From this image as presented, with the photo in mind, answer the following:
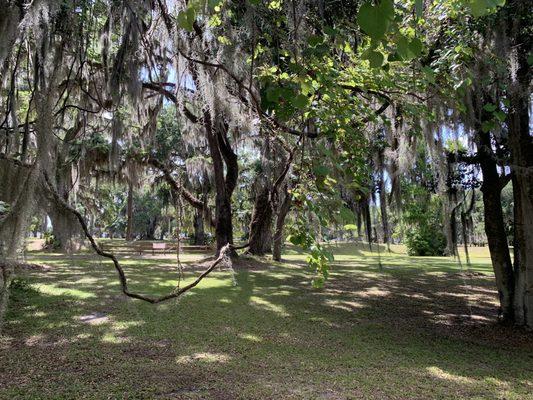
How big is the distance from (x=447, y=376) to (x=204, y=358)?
94.7 inches

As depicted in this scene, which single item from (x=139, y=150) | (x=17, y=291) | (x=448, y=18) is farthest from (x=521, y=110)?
(x=139, y=150)

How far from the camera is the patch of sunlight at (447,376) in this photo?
400 cm

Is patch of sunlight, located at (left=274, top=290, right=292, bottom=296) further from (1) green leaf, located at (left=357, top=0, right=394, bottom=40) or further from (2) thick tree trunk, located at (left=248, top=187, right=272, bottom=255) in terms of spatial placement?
(1) green leaf, located at (left=357, top=0, right=394, bottom=40)

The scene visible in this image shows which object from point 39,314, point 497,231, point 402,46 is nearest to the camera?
point 402,46

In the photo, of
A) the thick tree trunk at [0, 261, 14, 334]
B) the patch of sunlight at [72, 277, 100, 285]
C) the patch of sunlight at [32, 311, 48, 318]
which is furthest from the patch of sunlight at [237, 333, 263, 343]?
the patch of sunlight at [72, 277, 100, 285]

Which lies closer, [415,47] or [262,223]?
[415,47]

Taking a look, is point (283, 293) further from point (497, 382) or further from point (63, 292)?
point (497, 382)

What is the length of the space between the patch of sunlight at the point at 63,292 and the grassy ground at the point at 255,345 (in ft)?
0.10

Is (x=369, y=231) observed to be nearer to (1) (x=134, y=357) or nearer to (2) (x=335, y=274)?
(2) (x=335, y=274)

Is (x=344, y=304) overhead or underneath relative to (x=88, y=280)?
underneath

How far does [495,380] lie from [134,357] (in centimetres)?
354

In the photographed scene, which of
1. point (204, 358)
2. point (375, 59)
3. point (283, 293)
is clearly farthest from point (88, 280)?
point (375, 59)

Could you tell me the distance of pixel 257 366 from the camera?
4188 millimetres

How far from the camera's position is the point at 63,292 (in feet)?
24.4
